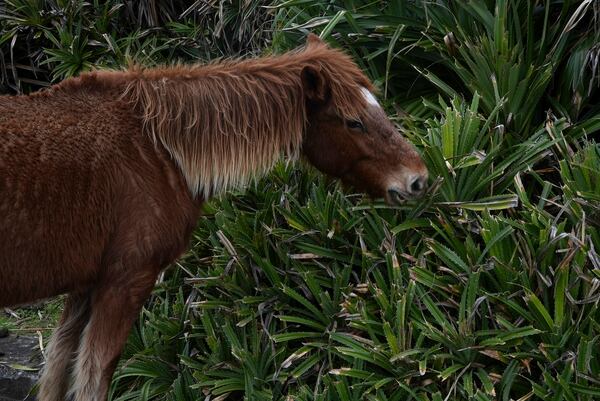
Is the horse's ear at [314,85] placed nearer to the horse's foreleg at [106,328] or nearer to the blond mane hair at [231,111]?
the blond mane hair at [231,111]

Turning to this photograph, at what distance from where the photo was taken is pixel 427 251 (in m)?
4.66

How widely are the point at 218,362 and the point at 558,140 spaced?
2.09 m

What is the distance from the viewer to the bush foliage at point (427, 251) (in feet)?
14.1

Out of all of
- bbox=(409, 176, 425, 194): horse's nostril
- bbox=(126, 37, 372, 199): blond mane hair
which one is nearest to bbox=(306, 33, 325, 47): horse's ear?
bbox=(126, 37, 372, 199): blond mane hair

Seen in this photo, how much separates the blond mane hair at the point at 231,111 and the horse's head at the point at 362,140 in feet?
0.06

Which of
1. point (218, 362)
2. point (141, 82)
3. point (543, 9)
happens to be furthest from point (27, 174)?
point (543, 9)

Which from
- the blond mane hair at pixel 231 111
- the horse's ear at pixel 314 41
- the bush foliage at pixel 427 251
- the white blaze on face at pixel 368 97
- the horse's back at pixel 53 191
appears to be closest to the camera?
the horse's back at pixel 53 191

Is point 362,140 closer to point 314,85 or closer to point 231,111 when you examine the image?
point 314,85

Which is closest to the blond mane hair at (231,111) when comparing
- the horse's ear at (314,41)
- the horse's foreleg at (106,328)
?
the horse's ear at (314,41)

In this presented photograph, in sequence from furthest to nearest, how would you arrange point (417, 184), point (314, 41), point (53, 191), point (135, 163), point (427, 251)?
point (314, 41), point (427, 251), point (417, 184), point (135, 163), point (53, 191)

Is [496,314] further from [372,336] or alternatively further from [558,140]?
[558,140]

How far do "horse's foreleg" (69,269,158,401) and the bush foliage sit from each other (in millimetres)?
620

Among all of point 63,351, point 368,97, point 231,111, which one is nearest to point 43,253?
point 63,351

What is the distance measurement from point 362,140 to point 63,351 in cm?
183
